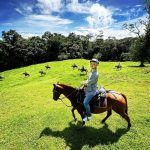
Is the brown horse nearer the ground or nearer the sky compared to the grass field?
nearer the sky

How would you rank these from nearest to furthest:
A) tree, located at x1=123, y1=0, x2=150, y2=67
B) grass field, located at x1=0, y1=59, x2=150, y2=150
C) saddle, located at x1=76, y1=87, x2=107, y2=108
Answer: grass field, located at x1=0, y1=59, x2=150, y2=150
saddle, located at x1=76, y1=87, x2=107, y2=108
tree, located at x1=123, y1=0, x2=150, y2=67

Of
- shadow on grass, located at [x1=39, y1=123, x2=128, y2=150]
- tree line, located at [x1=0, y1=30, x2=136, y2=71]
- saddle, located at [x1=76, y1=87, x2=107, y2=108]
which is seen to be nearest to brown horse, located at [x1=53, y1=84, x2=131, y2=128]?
saddle, located at [x1=76, y1=87, x2=107, y2=108]

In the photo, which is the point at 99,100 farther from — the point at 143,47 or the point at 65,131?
the point at 143,47

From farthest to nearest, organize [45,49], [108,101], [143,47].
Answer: [45,49] < [143,47] < [108,101]

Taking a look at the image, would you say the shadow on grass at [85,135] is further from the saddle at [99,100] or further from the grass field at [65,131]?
the saddle at [99,100]

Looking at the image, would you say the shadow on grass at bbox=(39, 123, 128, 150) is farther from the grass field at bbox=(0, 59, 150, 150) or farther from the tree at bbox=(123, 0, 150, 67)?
the tree at bbox=(123, 0, 150, 67)

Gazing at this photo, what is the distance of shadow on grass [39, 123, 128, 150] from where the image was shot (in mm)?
11938

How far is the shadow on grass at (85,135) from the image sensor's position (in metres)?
11.9

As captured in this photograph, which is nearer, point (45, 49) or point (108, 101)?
point (108, 101)

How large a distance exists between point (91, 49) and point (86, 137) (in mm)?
97028

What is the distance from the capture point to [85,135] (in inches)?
501

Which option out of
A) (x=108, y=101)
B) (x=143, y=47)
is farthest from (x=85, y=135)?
(x=143, y=47)

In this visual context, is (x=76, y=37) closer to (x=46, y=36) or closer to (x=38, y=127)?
(x=46, y=36)

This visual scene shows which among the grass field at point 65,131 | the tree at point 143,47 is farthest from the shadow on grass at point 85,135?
the tree at point 143,47
